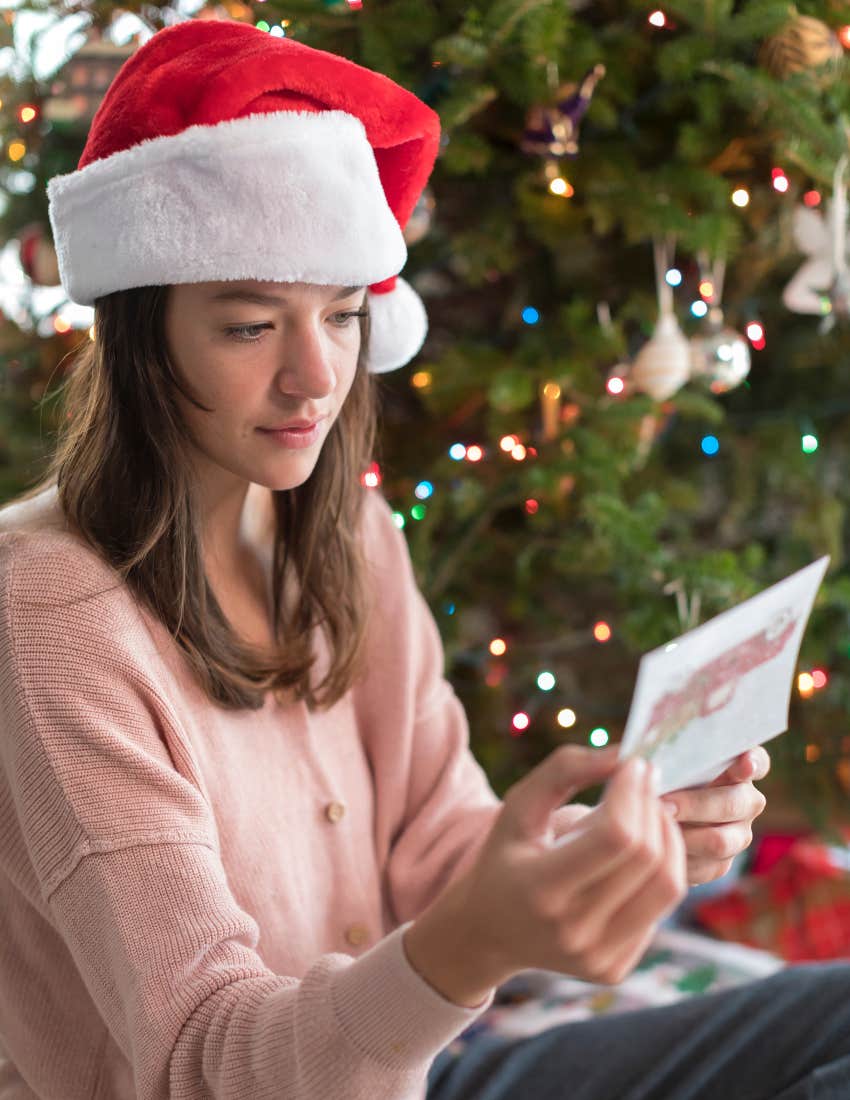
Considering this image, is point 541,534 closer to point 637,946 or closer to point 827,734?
point 827,734

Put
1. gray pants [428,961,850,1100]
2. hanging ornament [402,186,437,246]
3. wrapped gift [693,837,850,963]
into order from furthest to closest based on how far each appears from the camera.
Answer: wrapped gift [693,837,850,963] < hanging ornament [402,186,437,246] < gray pants [428,961,850,1100]

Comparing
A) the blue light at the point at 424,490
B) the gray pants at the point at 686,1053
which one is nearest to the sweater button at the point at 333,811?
the gray pants at the point at 686,1053

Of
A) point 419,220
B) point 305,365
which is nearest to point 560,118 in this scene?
point 419,220

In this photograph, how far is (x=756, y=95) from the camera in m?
1.53

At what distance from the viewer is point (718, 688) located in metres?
0.75

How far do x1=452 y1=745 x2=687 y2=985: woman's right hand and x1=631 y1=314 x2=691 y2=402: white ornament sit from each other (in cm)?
102

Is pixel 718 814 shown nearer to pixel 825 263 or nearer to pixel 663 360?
pixel 663 360

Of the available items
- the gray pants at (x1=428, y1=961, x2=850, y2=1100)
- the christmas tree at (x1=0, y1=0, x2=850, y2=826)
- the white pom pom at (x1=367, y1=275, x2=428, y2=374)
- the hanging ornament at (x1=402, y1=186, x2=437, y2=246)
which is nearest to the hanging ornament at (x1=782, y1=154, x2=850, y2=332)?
the christmas tree at (x1=0, y1=0, x2=850, y2=826)

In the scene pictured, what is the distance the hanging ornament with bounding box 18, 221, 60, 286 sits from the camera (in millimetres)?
1763

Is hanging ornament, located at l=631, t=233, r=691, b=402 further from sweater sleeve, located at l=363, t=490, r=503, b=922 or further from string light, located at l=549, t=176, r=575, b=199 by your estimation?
sweater sleeve, located at l=363, t=490, r=503, b=922

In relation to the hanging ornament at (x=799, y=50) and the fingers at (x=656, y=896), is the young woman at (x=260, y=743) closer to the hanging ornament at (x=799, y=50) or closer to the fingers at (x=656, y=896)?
the fingers at (x=656, y=896)

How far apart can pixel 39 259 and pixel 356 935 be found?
1103 millimetres

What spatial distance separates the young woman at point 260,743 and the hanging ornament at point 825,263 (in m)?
0.68

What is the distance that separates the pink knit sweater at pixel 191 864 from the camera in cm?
78
